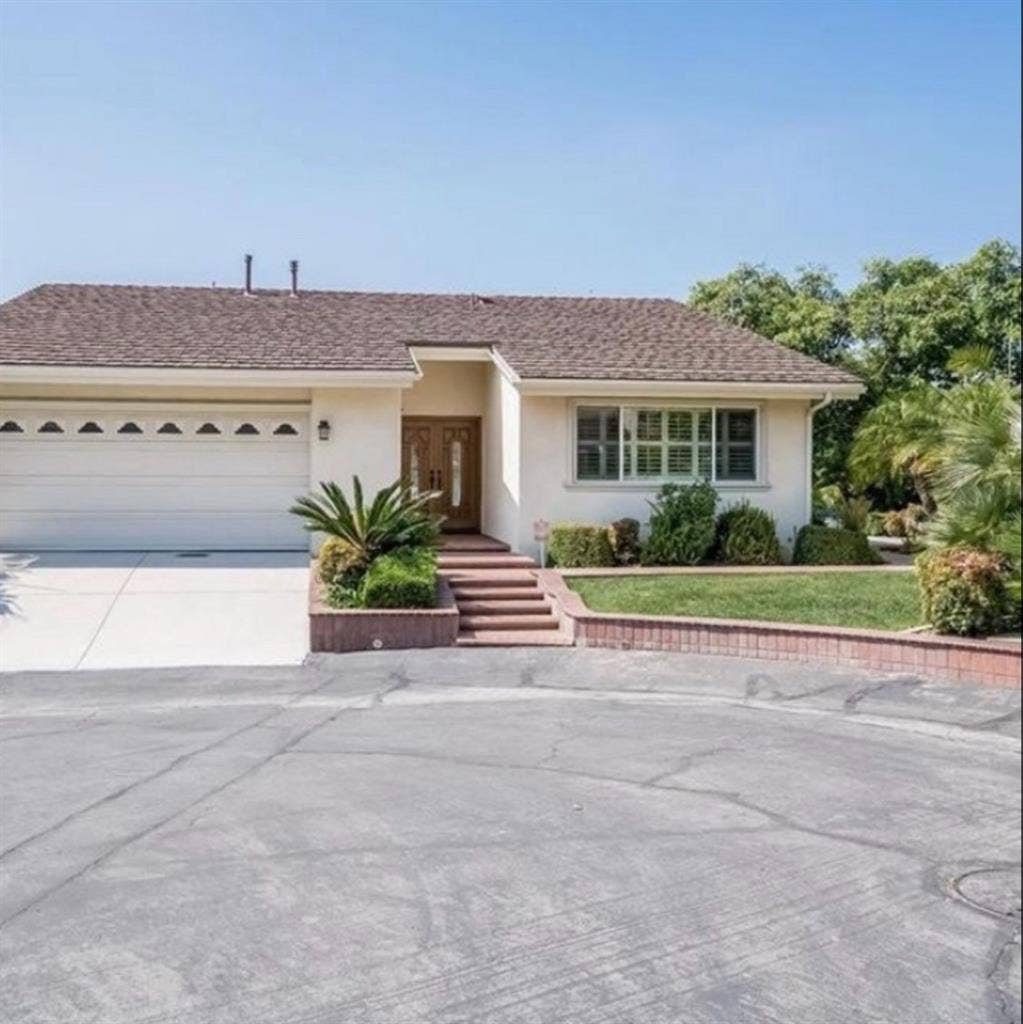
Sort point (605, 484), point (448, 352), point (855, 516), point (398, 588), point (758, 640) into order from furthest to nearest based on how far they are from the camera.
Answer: point (855, 516) → point (448, 352) → point (605, 484) → point (398, 588) → point (758, 640)

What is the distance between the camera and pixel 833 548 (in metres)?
16.8

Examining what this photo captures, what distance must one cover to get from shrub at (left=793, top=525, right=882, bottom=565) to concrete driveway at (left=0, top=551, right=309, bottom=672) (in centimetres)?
817

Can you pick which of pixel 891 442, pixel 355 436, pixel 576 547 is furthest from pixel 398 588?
pixel 891 442

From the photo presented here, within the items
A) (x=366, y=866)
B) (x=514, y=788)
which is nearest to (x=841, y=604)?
(x=514, y=788)

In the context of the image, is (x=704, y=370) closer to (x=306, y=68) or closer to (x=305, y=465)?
(x=305, y=465)

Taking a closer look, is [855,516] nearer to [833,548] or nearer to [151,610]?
[833,548]

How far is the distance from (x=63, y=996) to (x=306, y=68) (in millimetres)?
3636

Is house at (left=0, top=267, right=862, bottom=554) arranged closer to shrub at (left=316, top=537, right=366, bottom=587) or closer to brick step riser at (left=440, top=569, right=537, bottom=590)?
brick step riser at (left=440, top=569, right=537, bottom=590)

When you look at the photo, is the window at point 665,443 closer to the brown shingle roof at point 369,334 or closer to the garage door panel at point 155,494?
the brown shingle roof at point 369,334

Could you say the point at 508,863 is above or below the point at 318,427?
below

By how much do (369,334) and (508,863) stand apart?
49.5ft

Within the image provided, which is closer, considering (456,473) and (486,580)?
(486,580)

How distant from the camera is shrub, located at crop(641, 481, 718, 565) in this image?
16266 mm

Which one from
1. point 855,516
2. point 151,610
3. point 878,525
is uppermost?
point 855,516
